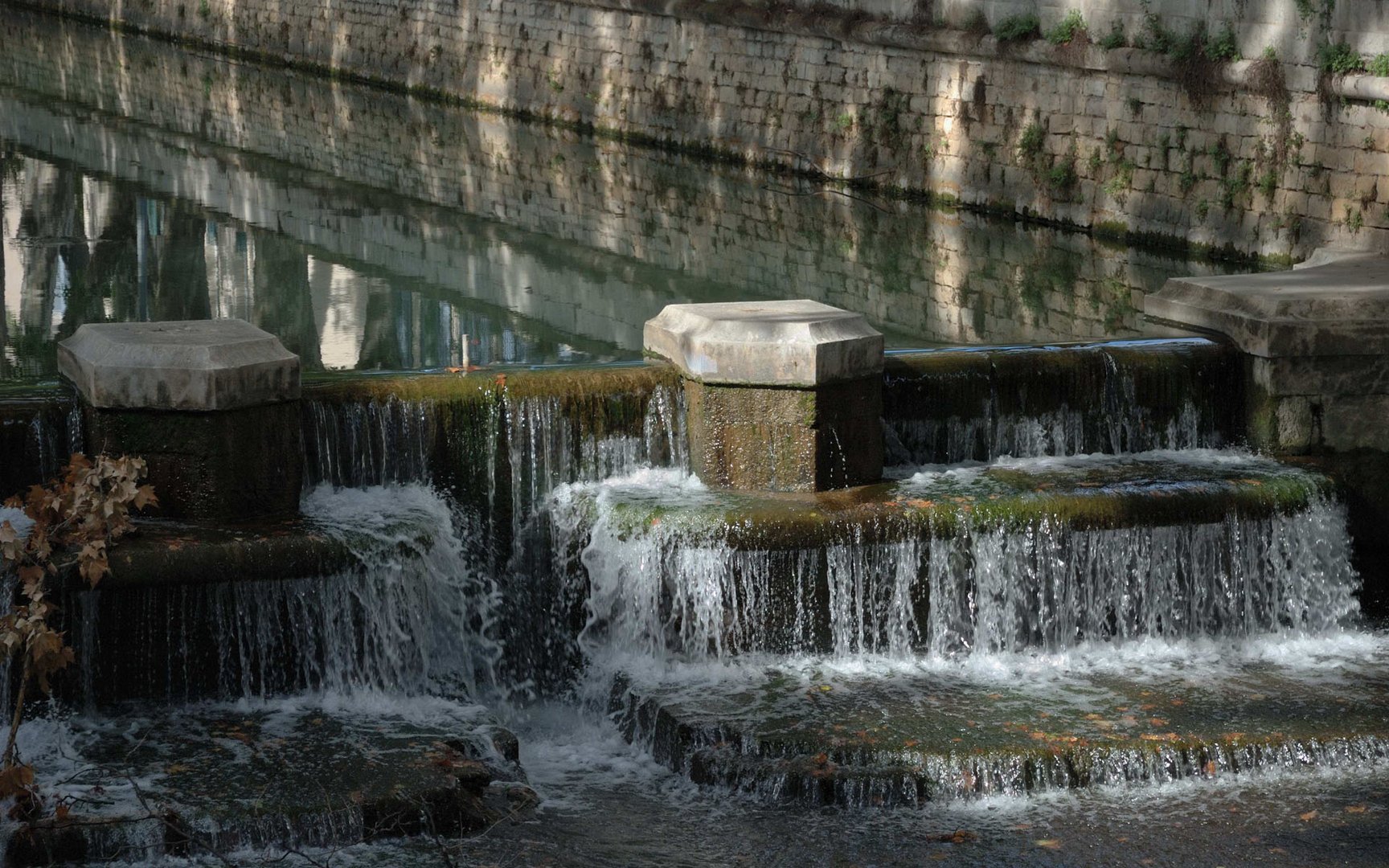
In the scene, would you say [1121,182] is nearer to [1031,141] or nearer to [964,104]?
[1031,141]

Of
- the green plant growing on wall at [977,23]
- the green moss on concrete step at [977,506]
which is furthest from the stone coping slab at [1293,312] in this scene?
the green plant growing on wall at [977,23]

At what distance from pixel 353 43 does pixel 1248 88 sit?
1628 cm

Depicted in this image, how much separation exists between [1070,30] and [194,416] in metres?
10.8

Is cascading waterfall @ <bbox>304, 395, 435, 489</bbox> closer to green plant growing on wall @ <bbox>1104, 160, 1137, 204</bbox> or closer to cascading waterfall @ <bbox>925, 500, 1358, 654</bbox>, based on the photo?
cascading waterfall @ <bbox>925, 500, 1358, 654</bbox>

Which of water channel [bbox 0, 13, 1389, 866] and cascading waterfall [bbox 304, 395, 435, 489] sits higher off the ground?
cascading waterfall [bbox 304, 395, 435, 489]

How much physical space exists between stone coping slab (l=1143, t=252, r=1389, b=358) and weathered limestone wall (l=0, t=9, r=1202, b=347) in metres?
1.88

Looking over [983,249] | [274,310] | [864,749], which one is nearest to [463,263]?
[274,310]

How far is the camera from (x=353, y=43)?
1108 inches

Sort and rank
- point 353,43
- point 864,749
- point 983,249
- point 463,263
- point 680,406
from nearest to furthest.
→ point 864,749 → point 680,406 → point 463,263 → point 983,249 → point 353,43

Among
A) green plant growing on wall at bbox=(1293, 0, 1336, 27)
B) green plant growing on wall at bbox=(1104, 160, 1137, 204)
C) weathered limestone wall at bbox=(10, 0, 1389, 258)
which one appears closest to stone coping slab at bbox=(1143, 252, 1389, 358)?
Answer: weathered limestone wall at bbox=(10, 0, 1389, 258)

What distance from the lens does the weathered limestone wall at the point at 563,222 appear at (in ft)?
42.7

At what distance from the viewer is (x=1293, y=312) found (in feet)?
30.1

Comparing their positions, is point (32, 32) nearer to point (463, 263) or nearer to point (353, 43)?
point (353, 43)

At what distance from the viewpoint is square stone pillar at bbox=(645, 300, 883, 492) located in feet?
27.1
